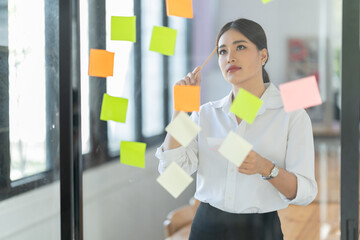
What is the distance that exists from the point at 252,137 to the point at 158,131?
30 cm

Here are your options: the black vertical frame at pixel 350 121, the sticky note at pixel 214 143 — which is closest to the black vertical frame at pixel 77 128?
the sticky note at pixel 214 143

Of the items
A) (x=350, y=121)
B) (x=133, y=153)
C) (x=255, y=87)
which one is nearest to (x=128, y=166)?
(x=133, y=153)

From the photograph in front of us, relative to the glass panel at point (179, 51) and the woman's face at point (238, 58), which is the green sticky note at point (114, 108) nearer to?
the glass panel at point (179, 51)

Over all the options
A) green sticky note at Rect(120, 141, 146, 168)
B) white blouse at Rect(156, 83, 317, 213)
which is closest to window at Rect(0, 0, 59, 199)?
green sticky note at Rect(120, 141, 146, 168)

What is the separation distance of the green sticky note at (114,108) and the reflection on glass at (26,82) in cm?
26

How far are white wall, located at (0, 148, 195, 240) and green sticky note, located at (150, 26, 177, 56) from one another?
313mm

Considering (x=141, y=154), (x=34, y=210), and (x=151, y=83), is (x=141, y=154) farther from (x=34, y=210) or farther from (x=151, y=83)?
(x=34, y=210)

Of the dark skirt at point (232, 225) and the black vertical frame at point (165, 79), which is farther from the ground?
the black vertical frame at point (165, 79)

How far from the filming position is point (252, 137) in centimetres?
122

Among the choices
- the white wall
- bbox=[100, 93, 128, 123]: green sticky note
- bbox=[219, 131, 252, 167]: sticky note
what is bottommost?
the white wall

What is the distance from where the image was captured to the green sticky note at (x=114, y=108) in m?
1.39

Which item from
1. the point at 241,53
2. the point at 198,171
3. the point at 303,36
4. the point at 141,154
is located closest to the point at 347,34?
the point at 303,36

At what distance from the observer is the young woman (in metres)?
1.20

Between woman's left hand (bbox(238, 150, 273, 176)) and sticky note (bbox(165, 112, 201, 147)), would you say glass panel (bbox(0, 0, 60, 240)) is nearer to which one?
sticky note (bbox(165, 112, 201, 147))
